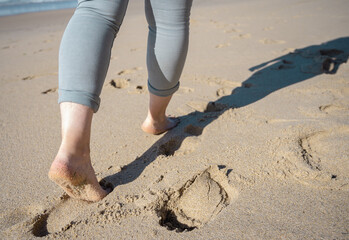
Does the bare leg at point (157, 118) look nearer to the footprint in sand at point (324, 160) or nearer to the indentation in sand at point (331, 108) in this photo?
the footprint in sand at point (324, 160)

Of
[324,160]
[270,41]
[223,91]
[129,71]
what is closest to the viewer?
[324,160]

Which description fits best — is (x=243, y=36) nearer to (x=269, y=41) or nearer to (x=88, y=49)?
(x=269, y=41)

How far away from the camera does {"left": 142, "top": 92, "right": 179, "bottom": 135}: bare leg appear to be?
1250 mm

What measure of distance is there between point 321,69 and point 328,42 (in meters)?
1.00

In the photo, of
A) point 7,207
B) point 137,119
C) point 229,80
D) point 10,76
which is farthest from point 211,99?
point 10,76

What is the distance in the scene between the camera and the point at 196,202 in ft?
2.98

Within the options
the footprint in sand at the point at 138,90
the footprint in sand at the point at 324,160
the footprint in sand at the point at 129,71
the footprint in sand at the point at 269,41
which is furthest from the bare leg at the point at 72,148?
the footprint in sand at the point at 269,41

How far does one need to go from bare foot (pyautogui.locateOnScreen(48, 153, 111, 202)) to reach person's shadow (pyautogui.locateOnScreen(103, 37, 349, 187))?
117mm

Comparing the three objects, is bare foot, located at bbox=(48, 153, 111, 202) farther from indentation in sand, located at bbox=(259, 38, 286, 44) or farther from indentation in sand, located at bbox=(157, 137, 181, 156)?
indentation in sand, located at bbox=(259, 38, 286, 44)

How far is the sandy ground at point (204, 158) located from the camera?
805mm

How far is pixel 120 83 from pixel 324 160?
5.36 feet

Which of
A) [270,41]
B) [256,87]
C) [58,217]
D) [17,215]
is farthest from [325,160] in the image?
[270,41]

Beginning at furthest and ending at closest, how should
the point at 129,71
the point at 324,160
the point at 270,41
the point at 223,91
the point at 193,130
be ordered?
1. the point at 270,41
2. the point at 129,71
3. the point at 223,91
4. the point at 193,130
5. the point at 324,160

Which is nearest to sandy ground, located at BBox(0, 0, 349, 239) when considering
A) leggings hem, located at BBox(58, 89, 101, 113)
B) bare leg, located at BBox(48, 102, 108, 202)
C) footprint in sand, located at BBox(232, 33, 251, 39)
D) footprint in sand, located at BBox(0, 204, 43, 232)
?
footprint in sand, located at BBox(0, 204, 43, 232)
